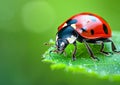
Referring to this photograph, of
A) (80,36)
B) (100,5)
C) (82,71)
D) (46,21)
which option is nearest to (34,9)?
(46,21)

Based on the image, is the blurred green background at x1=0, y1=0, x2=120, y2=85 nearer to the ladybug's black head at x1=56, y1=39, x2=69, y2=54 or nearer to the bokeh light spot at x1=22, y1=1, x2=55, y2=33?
the bokeh light spot at x1=22, y1=1, x2=55, y2=33

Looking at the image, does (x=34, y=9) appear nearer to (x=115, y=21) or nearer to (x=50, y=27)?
(x=50, y=27)

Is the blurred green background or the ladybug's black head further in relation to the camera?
the blurred green background

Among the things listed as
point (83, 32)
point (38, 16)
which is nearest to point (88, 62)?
point (83, 32)

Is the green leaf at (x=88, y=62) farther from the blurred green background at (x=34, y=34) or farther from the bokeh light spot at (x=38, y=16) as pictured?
the bokeh light spot at (x=38, y=16)

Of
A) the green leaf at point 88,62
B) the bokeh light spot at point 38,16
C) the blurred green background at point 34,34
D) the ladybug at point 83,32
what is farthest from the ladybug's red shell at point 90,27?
the bokeh light spot at point 38,16

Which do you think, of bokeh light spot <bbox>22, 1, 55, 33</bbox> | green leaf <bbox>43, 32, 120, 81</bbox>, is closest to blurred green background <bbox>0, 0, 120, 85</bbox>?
bokeh light spot <bbox>22, 1, 55, 33</bbox>

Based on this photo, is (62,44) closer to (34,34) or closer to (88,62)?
(88,62)
